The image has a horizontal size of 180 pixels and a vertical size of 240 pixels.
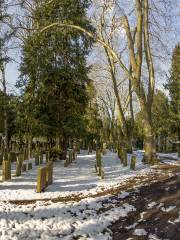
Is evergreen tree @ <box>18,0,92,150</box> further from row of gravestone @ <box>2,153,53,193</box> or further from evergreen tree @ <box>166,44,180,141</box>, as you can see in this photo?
evergreen tree @ <box>166,44,180,141</box>

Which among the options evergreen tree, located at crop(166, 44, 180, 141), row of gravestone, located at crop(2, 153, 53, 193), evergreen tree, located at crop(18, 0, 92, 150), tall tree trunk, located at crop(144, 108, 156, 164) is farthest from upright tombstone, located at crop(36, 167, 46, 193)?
evergreen tree, located at crop(166, 44, 180, 141)

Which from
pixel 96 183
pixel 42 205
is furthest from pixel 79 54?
pixel 42 205

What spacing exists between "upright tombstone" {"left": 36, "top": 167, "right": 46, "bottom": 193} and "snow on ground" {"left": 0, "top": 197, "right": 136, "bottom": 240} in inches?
66.6

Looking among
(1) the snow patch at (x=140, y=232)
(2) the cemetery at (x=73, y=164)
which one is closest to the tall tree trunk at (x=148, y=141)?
(2) the cemetery at (x=73, y=164)

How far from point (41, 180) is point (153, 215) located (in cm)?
493

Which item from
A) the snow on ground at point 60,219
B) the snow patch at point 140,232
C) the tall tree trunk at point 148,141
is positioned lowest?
the snow patch at point 140,232

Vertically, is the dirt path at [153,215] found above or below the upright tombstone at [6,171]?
below

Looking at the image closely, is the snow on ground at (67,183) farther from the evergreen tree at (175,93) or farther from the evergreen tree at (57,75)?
the evergreen tree at (175,93)

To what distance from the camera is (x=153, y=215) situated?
1001cm

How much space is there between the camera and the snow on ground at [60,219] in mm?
8836

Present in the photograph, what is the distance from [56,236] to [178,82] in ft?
127

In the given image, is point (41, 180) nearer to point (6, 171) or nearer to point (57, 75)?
point (6, 171)

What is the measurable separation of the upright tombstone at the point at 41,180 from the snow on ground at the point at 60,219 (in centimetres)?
169

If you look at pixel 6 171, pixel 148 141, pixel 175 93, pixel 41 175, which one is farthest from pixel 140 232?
pixel 175 93
